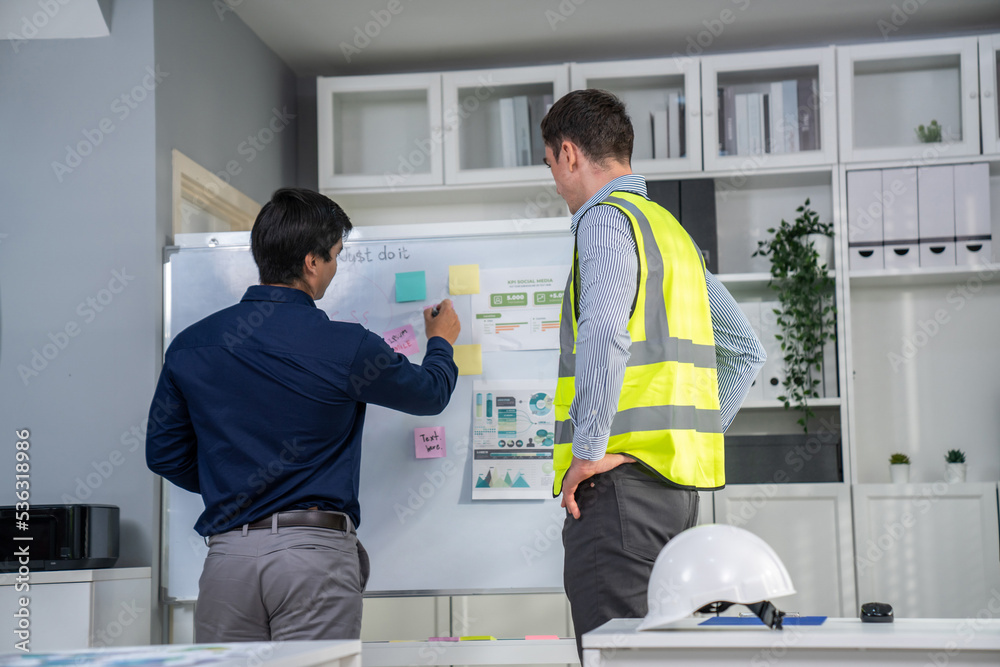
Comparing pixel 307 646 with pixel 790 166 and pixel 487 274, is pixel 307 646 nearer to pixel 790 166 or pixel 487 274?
pixel 487 274

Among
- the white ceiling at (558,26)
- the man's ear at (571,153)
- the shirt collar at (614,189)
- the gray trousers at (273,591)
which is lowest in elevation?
the gray trousers at (273,591)

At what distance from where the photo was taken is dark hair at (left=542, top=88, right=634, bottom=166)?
1709 mm

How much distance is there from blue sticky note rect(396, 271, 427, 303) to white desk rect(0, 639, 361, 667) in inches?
57.5

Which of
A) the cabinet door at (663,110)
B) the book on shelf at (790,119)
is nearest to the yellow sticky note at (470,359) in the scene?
the cabinet door at (663,110)

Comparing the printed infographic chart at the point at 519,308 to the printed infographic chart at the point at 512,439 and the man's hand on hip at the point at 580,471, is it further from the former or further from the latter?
the man's hand on hip at the point at 580,471

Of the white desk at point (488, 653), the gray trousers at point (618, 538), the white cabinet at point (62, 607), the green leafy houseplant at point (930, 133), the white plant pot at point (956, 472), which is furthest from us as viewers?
the green leafy houseplant at point (930, 133)

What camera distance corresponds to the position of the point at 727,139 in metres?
3.42

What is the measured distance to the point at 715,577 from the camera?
1.08 metres

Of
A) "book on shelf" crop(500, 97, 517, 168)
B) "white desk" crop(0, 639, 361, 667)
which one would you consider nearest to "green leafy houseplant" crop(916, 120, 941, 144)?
"book on shelf" crop(500, 97, 517, 168)

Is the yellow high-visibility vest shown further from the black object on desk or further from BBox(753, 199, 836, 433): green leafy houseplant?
BBox(753, 199, 836, 433): green leafy houseplant

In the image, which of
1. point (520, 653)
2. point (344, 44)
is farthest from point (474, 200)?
point (520, 653)

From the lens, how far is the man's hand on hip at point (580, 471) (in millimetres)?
1547

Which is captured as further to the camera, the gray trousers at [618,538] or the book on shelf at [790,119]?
the book on shelf at [790,119]

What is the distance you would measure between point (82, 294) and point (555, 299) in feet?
4.40
